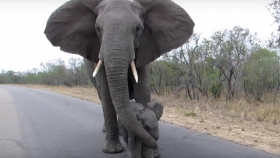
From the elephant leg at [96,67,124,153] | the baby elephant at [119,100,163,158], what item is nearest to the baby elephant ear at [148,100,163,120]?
the baby elephant at [119,100,163,158]

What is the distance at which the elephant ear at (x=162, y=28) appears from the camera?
5.27 m

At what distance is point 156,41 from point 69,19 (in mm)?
1525

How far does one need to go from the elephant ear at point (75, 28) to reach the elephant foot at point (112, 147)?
145 cm

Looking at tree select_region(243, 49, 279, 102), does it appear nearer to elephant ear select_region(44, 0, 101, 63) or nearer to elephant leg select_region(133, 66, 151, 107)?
elephant leg select_region(133, 66, 151, 107)

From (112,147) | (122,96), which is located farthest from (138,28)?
(112,147)

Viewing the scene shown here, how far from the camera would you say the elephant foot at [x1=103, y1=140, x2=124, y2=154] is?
5308mm

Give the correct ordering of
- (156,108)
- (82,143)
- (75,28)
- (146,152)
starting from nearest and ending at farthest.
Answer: (146,152)
(156,108)
(75,28)
(82,143)

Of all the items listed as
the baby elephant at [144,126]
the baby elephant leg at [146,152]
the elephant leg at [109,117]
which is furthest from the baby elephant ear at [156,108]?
the elephant leg at [109,117]

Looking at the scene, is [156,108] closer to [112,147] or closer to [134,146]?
[134,146]

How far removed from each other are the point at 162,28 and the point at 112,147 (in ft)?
7.17

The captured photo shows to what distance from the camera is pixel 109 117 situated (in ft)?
17.6

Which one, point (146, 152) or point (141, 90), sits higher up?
point (141, 90)

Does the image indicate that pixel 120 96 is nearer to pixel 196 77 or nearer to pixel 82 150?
pixel 82 150

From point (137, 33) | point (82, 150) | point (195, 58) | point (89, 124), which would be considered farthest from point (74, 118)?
point (195, 58)
